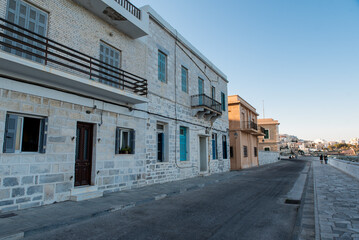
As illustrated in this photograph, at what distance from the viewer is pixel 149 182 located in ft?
33.8

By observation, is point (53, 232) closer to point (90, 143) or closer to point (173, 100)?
point (90, 143)

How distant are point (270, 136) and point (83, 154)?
1825 inches

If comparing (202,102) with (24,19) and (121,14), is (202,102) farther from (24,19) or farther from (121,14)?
(24,19)

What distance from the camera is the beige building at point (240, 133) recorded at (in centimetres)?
2308

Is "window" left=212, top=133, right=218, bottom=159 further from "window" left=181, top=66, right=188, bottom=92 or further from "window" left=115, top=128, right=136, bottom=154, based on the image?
"window" left=115, top=128, right=136, bottom=154

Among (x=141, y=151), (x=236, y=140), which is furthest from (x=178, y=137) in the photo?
(x=236, y=140)

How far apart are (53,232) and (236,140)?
2068cm

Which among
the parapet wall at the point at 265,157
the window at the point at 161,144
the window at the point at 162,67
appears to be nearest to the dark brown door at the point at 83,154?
the window at the point at 161,144

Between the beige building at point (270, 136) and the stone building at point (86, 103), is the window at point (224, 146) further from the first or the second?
the beige building at point (270, 136)

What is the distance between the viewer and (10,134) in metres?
5.96

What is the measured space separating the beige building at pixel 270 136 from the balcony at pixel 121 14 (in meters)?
43.1

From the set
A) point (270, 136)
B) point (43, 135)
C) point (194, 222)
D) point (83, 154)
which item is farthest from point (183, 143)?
point (270, 136)

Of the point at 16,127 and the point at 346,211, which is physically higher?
the point at 16,127

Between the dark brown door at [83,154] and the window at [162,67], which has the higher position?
the window at [162,67]
